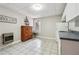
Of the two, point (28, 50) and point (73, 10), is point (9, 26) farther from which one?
point (73, 10)

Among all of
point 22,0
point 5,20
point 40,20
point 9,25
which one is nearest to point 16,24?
point 9,25

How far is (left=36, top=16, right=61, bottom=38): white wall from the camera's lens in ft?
23.0

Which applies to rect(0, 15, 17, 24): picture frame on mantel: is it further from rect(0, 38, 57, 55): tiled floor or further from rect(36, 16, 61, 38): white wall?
rect(36, 16, 61, 38): white wall

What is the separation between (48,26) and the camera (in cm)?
727

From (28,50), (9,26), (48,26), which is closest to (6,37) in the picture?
(9,26)

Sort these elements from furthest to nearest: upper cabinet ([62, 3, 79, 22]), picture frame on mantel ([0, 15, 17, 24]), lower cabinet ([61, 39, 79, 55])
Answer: picture frame on mantel ([0, 15, 17, 24]) → lower cabinet ([61, 39, 79, 55]) → upper cabinet ([62, 3, 79, 22])

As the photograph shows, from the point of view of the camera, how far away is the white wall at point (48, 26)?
7020 millimetres

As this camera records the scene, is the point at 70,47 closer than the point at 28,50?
Yes

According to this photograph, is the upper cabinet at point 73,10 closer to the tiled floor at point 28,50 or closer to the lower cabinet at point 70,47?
the lower cabinet at point 70,47

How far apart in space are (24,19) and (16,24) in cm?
130

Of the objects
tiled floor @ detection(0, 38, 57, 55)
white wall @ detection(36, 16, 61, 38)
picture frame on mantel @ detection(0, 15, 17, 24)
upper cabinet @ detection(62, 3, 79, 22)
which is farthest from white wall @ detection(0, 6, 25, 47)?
upper cabinet @ detection(62, 3, 79, 22)

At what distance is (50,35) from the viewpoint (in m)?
7.17

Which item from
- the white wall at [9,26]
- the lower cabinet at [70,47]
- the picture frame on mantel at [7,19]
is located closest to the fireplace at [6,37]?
the white wall at [9,26]

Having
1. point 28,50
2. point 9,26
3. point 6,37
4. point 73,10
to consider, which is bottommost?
point 28,50
